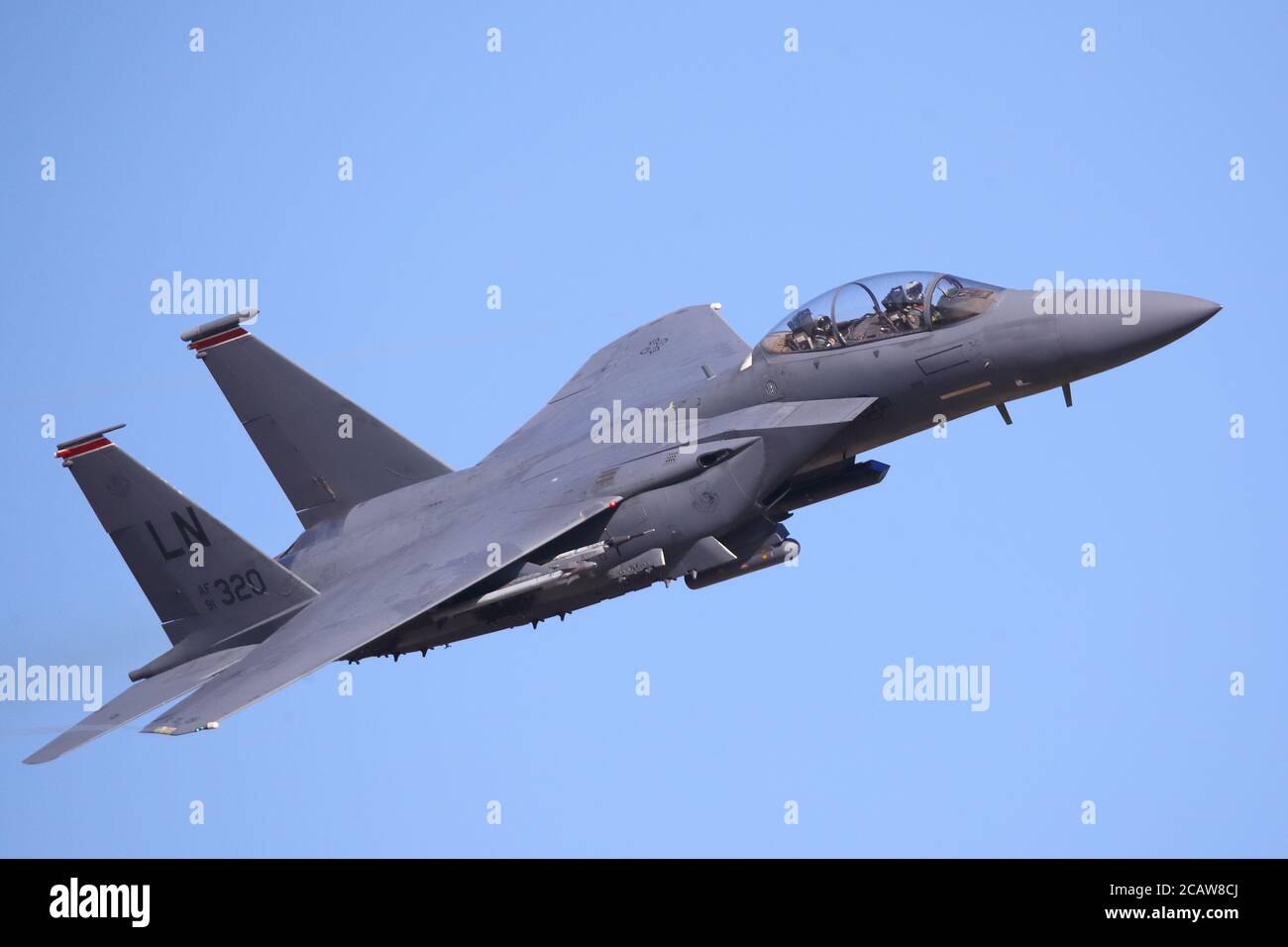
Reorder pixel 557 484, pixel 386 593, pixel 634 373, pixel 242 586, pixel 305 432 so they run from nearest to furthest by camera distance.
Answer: pixel 386 593 < pixel 557 484 < pixel 242 586 < pixel 305 432 < pixel 634 373

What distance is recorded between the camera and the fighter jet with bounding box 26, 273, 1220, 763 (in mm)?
21312

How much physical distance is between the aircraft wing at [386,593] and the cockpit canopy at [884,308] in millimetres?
2994

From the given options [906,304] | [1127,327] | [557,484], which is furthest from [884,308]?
[557,484]

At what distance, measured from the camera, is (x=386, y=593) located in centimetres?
2234

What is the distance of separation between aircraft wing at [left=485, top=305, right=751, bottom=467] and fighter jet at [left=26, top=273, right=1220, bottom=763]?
0.45 ft

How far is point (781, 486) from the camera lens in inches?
881

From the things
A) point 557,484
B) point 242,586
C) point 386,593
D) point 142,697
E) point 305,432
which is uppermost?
point 305,432

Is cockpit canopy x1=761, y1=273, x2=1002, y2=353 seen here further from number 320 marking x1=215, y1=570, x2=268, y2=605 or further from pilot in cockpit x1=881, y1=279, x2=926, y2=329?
number 320 marking x1=215, y1=570, x2=268, y2=605

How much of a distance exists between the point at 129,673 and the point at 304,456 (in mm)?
3492

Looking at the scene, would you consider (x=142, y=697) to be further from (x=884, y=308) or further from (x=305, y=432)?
(x=884, y=308)

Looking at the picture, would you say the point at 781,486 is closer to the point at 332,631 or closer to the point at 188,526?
the point at 332,631

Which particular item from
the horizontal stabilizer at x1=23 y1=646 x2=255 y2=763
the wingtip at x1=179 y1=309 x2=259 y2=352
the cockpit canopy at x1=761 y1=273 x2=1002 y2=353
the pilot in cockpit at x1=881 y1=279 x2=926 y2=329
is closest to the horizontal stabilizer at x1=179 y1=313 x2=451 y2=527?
the wingtip at x1=179 y1=309 x2=259 y2=352

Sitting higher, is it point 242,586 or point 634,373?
point 634,373

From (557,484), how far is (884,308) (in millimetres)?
4369
